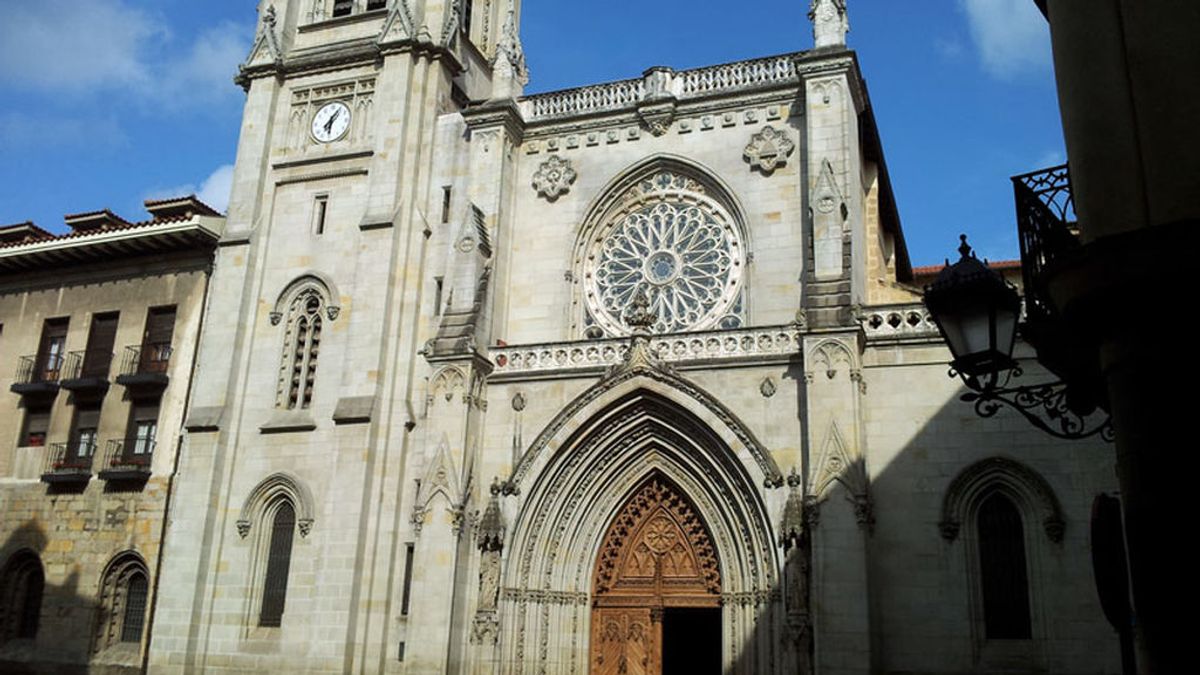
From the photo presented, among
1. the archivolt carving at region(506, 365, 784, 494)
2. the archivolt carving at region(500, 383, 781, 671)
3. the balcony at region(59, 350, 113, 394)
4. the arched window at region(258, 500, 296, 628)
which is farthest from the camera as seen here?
the balcony at region(59, 350, 113, 394)

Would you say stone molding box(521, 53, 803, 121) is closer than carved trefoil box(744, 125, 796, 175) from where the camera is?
No

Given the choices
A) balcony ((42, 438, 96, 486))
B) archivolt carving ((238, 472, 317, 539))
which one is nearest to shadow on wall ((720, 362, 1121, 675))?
archivolt carving ((238, 472, 317, 539))

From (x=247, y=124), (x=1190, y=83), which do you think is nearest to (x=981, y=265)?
(x=1190, y=83)

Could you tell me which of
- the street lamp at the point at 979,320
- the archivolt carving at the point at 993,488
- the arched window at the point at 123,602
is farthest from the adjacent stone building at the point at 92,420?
the street lamp at the point at 979,320

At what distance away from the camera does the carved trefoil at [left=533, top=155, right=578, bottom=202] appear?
22.1 metres

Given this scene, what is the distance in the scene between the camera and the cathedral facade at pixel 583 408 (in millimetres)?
16438

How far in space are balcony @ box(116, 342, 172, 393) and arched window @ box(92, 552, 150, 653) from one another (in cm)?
392

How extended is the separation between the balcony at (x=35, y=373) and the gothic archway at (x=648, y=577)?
50.5 ft

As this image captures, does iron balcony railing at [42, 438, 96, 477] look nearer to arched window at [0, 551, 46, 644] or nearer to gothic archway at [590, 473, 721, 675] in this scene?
arched window at [0, 551, 46, 644]

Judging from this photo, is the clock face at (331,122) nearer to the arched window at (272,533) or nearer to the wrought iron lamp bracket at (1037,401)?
the arched window at (272,533)

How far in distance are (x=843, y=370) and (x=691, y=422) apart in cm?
302

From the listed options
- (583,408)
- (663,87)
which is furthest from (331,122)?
(583,408)

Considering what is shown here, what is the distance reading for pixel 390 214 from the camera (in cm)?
2188

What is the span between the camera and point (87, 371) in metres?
25.3
